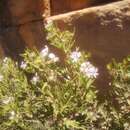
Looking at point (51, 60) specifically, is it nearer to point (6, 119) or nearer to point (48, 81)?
point (48, 81)

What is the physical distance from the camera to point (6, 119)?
325cm

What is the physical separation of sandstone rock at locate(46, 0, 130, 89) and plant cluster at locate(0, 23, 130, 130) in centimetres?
27

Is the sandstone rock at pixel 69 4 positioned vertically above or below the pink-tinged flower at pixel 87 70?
above

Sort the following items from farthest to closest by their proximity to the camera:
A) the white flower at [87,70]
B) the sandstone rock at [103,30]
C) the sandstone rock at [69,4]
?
the sandstone rock at [69,4] < the sandstone rock at [103,30] < the white flower at [87,70]

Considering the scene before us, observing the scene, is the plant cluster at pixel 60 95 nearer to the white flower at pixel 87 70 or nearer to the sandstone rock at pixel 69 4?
the white flower at pixel 87 70

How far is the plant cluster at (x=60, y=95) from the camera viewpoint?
3.09 m

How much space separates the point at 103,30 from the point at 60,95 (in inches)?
24.2

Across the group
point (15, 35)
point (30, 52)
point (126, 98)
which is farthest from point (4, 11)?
point (126, 98)

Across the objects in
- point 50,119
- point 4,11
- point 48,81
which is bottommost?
point 50,119

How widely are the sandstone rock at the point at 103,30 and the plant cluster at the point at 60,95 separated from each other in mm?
273

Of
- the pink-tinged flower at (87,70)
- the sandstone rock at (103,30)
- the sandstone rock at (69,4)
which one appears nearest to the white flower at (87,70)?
the pink-tinged flower at (87,70)

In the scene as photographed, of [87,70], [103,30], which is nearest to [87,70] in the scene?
[87,70]

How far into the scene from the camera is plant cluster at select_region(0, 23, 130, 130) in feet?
10.1

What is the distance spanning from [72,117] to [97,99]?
0.32m
